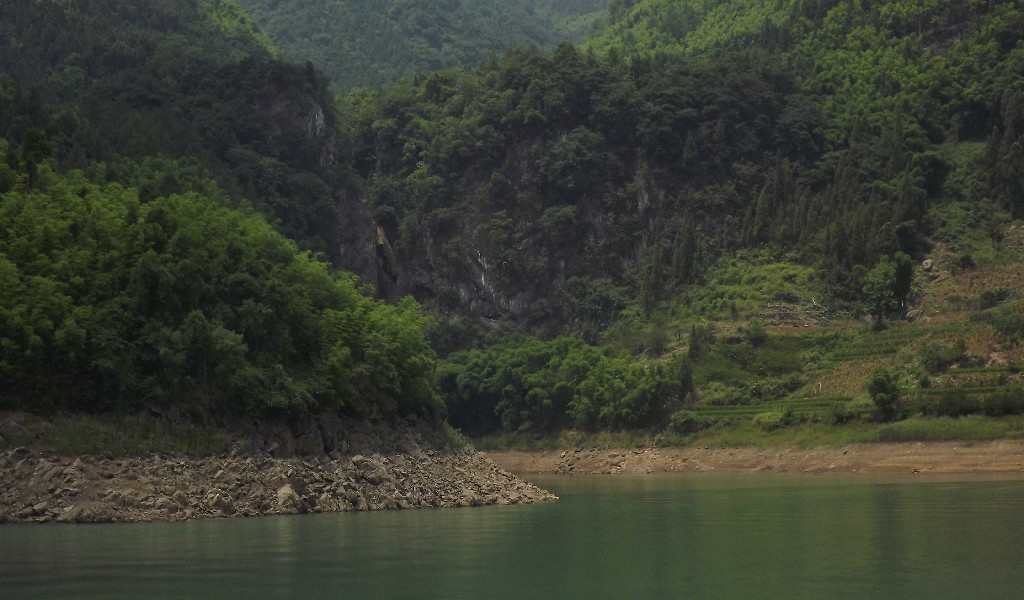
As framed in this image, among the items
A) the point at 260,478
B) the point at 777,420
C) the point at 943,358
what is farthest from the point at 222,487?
the point at 943,358

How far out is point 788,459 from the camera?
9525 centimetres

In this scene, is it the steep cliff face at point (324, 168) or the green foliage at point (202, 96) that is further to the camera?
the steep cliff face at point (324, 168)

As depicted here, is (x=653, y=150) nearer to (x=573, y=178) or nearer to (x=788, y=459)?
(x=573, y=178)

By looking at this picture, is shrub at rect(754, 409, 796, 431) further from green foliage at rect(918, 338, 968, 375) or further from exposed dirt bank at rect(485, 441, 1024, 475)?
green foliage at rect(918, 338, 968, 375)

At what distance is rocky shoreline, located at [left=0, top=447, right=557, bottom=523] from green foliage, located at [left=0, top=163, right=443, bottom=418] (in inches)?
142

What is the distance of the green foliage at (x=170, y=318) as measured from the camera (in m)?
53.9

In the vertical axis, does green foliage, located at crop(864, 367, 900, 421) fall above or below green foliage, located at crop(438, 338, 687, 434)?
below

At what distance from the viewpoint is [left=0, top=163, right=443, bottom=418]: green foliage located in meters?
53.9

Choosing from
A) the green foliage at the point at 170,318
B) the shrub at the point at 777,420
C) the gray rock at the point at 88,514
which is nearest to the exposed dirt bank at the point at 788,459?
the shrub at the point at 777,420

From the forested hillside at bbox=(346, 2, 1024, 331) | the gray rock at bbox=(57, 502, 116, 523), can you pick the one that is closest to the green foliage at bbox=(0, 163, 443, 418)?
the gray rock at bbox=(57, 502, 116, 523)

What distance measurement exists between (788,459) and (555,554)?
59284mm

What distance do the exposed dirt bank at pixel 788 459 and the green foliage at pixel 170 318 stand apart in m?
32.5

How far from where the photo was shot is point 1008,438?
8206 centimetres

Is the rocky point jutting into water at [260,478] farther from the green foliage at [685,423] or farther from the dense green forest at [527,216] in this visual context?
the green foliage at [685,423]
